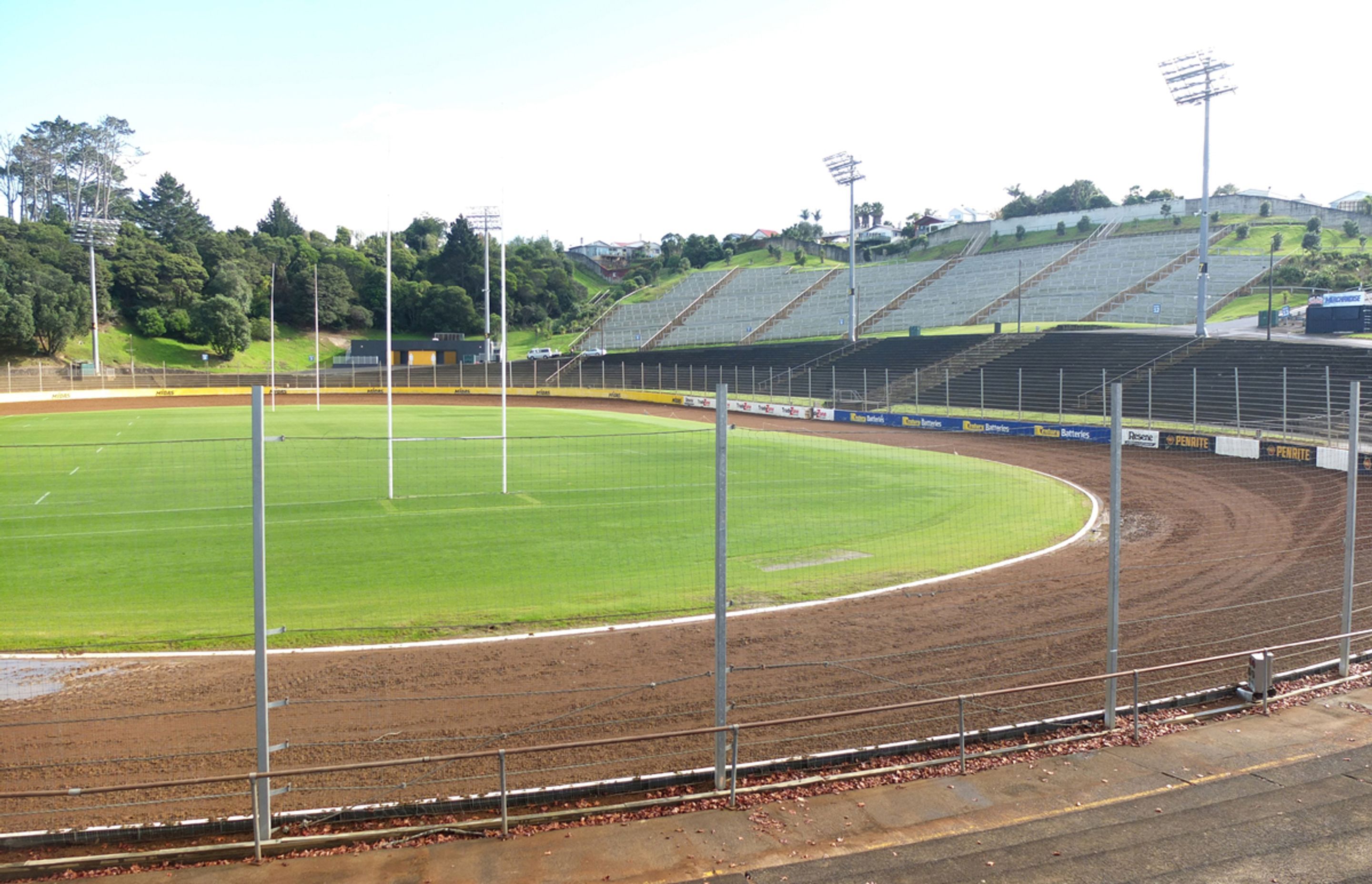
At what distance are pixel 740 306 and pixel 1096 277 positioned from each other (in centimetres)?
3527

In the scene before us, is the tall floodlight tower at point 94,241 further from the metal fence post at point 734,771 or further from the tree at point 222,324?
the metal fence post at point 734,771

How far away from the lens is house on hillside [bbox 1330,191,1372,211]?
85.9m

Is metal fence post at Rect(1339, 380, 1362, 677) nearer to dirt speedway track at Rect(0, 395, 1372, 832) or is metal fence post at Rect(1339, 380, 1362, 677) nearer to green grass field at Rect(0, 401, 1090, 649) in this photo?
dirt speedway track at Rect(0, 395, 1372, 832)

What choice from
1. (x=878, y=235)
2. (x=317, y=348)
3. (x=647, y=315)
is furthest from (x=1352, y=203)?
(x=317, y=348)

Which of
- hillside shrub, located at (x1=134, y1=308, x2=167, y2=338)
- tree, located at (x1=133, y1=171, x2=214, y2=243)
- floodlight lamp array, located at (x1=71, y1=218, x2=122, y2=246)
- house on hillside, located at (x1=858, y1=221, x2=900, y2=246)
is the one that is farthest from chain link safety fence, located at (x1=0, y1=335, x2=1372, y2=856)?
tree, located at (x1=133, y1=171, x2=214, y2=243)

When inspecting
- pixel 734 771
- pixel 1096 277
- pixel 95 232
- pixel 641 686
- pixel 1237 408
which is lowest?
pixel 641 686

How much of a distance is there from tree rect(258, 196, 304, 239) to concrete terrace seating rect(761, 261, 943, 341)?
7474cm

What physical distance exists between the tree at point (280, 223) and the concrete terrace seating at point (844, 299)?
245 feet

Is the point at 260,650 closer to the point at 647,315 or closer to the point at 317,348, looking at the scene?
the point at 317,348

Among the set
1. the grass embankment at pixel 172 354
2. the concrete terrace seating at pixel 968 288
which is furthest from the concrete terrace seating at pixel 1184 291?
the grass embankment at pixel 172 354

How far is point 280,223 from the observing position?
127m

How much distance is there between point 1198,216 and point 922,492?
82.0 meters

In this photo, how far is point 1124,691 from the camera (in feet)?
33.8

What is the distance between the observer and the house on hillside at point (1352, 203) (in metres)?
85.9
